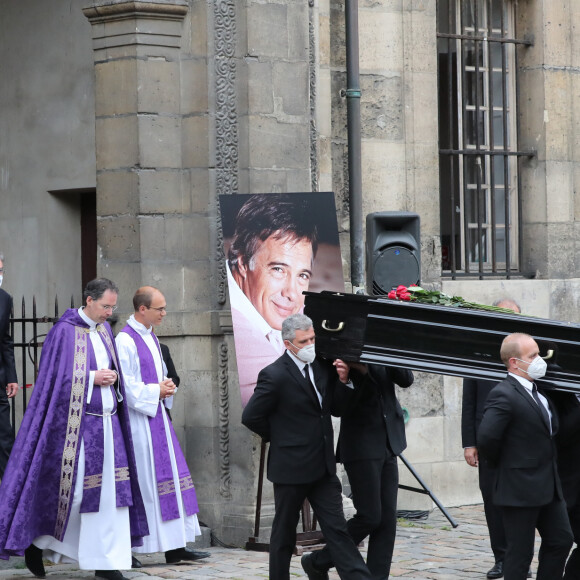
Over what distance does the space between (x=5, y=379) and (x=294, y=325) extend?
2.60 meters

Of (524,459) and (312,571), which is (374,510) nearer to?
(312,571)

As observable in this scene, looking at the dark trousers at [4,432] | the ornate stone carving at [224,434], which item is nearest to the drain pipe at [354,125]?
the ornate stone carving at [224,434]

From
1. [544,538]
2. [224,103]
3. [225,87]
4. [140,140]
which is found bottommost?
[544,538]

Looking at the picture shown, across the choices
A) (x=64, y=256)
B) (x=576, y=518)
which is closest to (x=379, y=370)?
(x=576, y=518)

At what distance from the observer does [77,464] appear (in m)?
9.17

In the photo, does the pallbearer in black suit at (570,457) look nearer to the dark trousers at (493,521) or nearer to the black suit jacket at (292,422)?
the dark trousers at (493,521)

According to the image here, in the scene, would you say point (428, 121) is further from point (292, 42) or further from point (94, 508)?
point (94, 508)

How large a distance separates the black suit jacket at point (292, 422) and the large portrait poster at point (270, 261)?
163cm

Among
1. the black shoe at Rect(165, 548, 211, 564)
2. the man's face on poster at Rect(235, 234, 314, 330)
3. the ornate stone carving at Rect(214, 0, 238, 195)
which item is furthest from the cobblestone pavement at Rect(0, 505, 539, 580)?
the ornate stone carving at Rect(214, 0, 238, 195)

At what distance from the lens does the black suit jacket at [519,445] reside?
25.8 ft

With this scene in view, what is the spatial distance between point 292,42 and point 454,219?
279cm

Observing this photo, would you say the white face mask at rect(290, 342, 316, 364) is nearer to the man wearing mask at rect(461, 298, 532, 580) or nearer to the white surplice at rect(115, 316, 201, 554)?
the man wearing mask at rect(461, 298, 532, 580)

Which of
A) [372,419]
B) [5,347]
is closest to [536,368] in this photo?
[372,419]

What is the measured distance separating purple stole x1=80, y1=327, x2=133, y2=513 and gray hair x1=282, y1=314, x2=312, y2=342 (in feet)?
4.75
